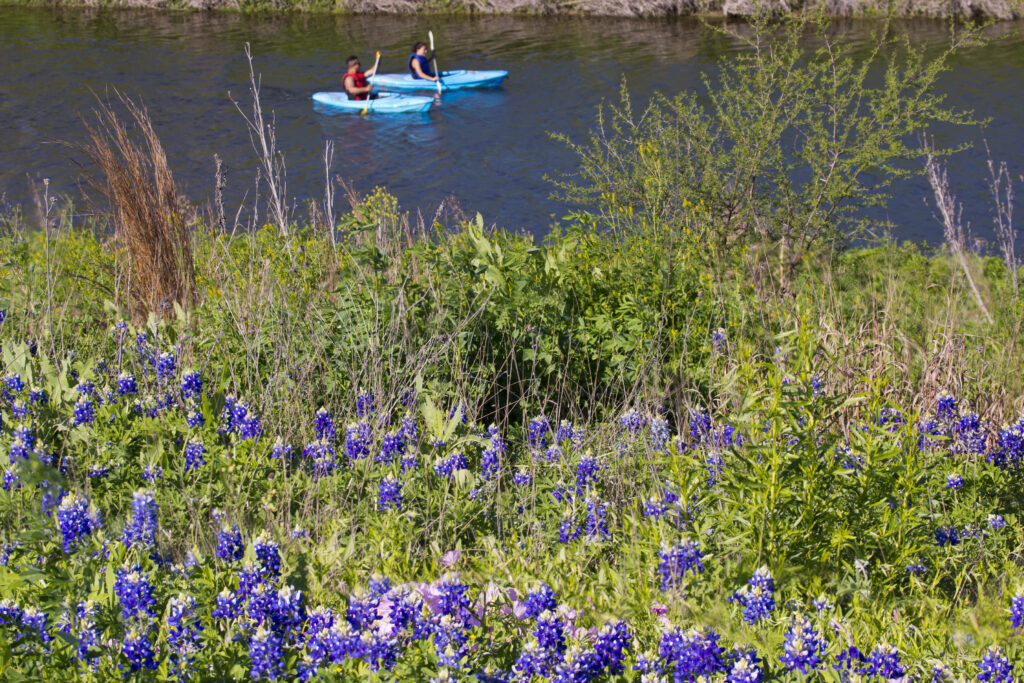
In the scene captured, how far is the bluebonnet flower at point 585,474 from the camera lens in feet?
10.6

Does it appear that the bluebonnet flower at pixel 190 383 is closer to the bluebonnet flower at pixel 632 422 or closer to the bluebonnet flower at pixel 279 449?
the bluebonnet flower at pixel 279 449

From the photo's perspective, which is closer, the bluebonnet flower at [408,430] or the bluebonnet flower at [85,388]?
the bluebonnet flower at [408,430]

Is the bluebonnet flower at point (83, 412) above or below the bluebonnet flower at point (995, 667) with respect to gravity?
above

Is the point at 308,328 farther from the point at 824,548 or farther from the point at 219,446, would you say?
the point at 824,548

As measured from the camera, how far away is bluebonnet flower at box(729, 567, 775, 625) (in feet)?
7.51

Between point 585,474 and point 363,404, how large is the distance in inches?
39.5

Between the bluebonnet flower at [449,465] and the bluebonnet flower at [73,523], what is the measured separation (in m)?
1.14

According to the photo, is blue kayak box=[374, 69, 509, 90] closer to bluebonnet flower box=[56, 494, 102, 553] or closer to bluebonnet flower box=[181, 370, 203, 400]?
bluebonnet flower box=[181, 370, 203, 400]

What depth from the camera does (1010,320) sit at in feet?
17.6

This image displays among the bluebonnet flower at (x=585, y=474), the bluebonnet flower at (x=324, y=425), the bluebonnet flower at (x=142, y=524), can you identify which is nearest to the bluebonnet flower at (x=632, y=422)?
the bluebonnet flower at (x=585, y=474)

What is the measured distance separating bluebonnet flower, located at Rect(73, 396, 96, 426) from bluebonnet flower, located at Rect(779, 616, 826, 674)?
2.53m

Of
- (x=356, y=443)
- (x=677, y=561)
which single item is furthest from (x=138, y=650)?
(x=356, y=443)

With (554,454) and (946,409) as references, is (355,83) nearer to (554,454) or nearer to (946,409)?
(554,454)

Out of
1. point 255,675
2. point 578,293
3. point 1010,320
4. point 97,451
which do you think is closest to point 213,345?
point 97,451
